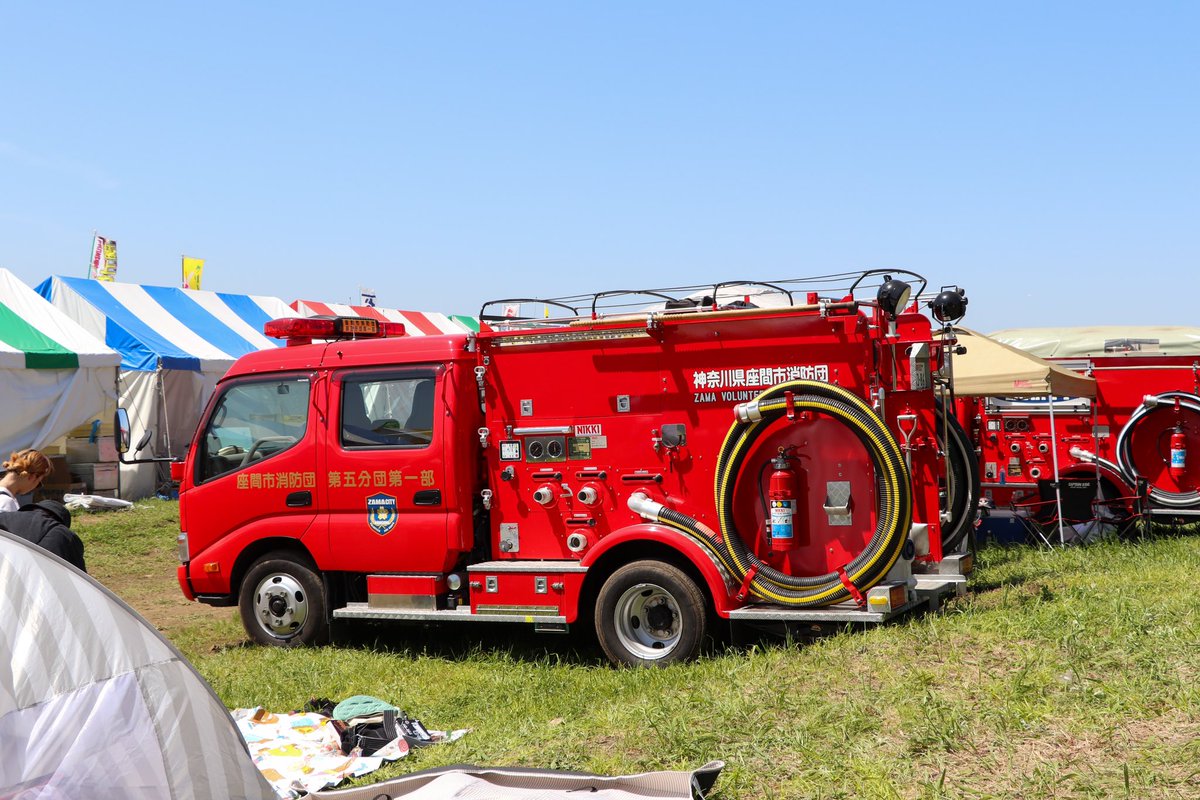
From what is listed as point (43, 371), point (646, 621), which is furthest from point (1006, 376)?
point (43, 371)

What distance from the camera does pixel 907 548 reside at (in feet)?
24.8

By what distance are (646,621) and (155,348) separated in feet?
50.5

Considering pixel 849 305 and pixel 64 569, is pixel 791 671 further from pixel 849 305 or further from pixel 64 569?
pixel 64 569

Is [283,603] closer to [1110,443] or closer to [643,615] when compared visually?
[643,615]

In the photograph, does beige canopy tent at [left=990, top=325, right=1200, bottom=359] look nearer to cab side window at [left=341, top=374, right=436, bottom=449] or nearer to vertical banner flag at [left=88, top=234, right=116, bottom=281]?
cab side window at [left=341, top=374, right=436, bottom=449]

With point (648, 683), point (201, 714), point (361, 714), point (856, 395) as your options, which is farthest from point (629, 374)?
point (201, 714)

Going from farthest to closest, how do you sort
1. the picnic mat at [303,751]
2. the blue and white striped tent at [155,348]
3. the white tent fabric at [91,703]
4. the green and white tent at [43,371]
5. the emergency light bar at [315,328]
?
the blue and white striped tent at [155,348] → the green and white tent at [43,371] → the emergency light bar at [315,328] → the picnic mat at [303,751] → the white tent fabric at [91,703]

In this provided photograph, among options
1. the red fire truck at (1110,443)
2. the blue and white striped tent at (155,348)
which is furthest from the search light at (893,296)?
the blue and white striped tent at (155,348)

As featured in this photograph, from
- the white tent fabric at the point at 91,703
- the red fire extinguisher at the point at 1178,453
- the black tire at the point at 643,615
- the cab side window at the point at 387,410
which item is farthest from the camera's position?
the red fire extinguisher at the point at 1178,453

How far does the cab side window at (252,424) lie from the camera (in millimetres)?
9180

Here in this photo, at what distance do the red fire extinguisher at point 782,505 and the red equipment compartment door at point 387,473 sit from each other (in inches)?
95.4

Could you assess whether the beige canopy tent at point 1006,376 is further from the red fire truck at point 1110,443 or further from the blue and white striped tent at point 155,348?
the blue and white striped tent at point 155,348

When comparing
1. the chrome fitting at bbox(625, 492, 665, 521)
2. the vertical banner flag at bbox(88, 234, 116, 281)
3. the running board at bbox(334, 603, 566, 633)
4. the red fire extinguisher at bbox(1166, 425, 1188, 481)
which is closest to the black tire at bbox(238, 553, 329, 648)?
the running board at bbox(334, 603, 566, 633)

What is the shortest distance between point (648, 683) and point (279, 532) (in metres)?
3.56
